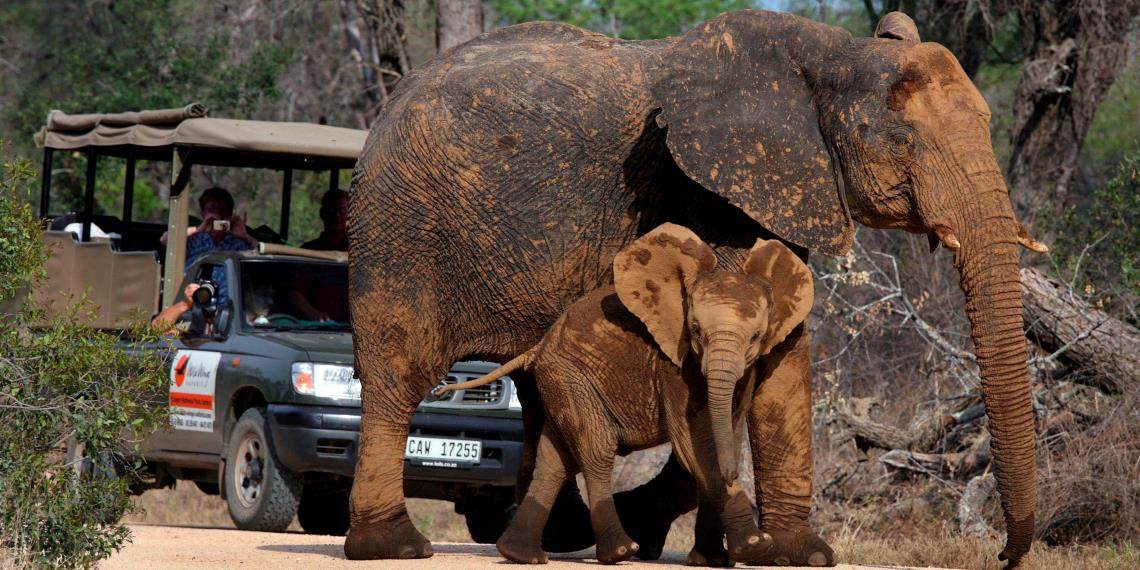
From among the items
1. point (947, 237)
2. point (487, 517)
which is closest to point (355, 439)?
point (487, 517)

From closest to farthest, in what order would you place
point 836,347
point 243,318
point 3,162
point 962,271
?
1. point 962,271
2. point 3,162
3. point 243,318
4. point 836,347

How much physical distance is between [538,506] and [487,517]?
4711 millimetres

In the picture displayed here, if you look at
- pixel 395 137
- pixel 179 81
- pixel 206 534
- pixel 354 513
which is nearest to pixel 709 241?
pixel 395 137

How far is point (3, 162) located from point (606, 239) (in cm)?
286

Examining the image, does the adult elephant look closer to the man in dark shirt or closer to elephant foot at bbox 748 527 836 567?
elephant foot at bbox 748 527 836 567

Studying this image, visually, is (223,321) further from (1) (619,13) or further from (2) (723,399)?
(1) (619,13)

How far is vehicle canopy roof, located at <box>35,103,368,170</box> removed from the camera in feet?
43.1

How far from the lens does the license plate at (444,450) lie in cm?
1155

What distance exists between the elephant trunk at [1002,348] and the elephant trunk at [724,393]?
1023 millimetres

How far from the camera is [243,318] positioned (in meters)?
12.6

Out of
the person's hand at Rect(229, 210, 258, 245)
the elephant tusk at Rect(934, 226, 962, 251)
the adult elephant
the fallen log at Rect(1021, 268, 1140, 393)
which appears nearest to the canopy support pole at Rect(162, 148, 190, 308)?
the person's hand at Rect(229, 210, 258, 245)

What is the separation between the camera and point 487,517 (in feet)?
42.1

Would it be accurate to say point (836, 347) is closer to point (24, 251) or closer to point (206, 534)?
point (206, 534)

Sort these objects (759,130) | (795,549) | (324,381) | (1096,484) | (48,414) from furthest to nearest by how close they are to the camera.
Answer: (324,381)
(1096,484)
(795,549)
(759,130)
(48,414)
